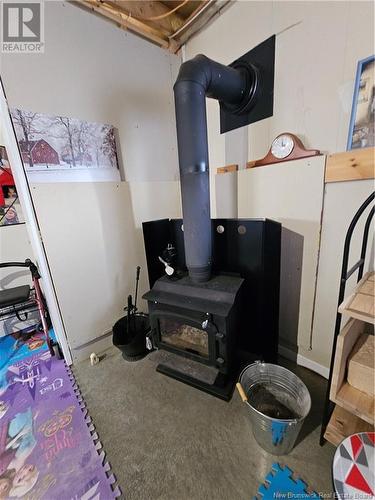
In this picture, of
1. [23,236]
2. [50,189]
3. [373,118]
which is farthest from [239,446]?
[23,236]

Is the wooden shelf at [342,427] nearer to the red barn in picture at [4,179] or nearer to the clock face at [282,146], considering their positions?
the clock face at [282,146]

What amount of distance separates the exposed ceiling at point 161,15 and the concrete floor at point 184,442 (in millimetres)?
2396

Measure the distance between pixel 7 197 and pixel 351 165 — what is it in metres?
2.60

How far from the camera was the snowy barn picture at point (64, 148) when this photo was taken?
52.2 inches

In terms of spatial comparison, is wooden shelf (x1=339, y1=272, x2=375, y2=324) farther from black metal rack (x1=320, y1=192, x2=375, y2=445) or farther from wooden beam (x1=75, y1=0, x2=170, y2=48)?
wooden beam (x1=75, y1=0, x2=170, y2=48)

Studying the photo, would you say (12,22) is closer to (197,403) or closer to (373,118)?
(373,118)

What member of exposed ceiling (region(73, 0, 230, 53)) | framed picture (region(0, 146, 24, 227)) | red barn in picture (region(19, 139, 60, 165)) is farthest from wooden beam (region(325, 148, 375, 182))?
framed picture (region(0, 146, 24, 227))

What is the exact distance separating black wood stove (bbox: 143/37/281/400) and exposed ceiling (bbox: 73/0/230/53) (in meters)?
0.51

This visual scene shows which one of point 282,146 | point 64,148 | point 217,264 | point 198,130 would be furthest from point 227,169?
point 64,148

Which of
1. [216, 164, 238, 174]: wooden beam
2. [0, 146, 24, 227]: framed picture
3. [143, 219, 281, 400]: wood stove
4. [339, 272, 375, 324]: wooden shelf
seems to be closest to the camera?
[339, 272, 375, 324]: wooden shelf

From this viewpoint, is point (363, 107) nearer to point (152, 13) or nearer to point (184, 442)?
point (152, 13)

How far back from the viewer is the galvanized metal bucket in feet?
3.13

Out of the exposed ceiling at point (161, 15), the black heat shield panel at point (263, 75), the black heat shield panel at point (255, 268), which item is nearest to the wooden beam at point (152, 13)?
the exposed ceiling at point (161, 15)

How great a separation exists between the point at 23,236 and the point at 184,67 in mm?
2001
